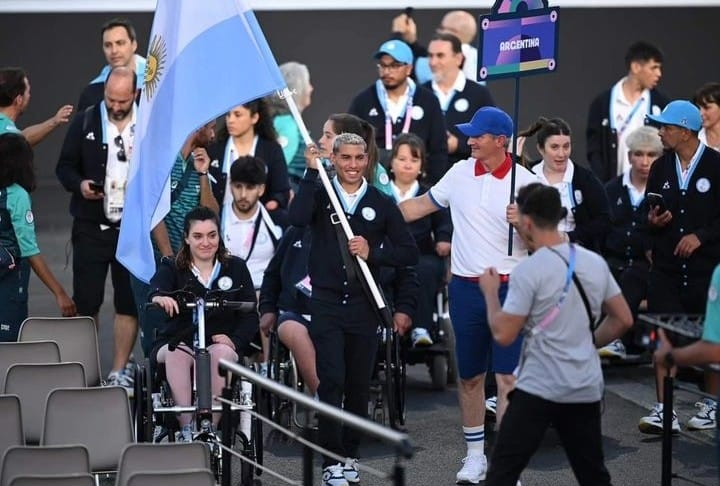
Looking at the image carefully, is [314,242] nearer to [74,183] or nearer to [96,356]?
[96,356]

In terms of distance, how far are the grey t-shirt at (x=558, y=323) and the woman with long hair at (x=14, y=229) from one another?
400cm


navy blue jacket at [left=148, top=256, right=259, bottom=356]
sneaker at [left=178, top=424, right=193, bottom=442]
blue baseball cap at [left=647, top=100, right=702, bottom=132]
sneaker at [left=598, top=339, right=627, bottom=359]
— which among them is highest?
blue baseball cap at [left=647, top=100, right=702, bottom=132]

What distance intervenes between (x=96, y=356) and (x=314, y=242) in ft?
5.10

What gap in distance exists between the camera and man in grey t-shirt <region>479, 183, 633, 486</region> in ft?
21.7

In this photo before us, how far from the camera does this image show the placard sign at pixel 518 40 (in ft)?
27.7

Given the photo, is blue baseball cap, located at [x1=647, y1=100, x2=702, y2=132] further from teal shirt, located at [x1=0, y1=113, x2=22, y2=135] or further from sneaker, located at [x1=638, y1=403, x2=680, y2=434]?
teal shirt, located at [x1=0, y1=113, x2=22, y2=135]

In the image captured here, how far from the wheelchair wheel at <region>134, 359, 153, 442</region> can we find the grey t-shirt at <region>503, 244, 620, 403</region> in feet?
7.80

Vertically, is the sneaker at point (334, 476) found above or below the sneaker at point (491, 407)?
below

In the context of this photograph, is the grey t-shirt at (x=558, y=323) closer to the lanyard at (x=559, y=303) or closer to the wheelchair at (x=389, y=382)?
the lanyard at (x=559, y=303)

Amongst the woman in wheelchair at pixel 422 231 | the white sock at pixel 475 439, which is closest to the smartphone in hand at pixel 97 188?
the woman in wheelchair at pixel 422 231

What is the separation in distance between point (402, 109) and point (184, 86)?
11.6ft

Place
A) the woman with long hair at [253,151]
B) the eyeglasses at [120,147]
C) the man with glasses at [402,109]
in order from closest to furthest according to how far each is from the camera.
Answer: the eyeglasses at [120,147] → the woman with long hair at [253,151] → the man with glasses at [402,109]

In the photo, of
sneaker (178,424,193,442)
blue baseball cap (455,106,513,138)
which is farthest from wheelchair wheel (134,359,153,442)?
blue baseball cap (455,106,513,138)

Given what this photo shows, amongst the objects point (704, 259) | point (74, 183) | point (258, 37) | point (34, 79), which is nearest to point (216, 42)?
point (258, 37)
